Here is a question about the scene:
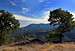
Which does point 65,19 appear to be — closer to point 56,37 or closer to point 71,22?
point 71,22

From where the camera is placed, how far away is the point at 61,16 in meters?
71.6

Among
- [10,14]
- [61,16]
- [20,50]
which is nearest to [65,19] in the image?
[61,16]

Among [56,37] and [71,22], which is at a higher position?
[71,22]

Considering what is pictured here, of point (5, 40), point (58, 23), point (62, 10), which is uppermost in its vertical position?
point (62, 10)

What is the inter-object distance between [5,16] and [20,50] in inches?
1770

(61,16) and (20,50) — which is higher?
(61,16)

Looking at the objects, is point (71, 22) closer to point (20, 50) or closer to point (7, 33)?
point (7, 33)

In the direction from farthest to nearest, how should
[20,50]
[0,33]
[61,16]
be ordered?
1. [0,33]
2. [61,16]
3. [20,50]

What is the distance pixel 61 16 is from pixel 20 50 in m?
43.4

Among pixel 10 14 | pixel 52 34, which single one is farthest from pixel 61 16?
pixel 10 14

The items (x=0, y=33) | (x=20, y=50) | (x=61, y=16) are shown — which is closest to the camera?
(x=20, y=50)

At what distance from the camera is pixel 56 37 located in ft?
249

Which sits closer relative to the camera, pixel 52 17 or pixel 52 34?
pixel 52 17

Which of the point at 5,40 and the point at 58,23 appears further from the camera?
the point at 5,40
